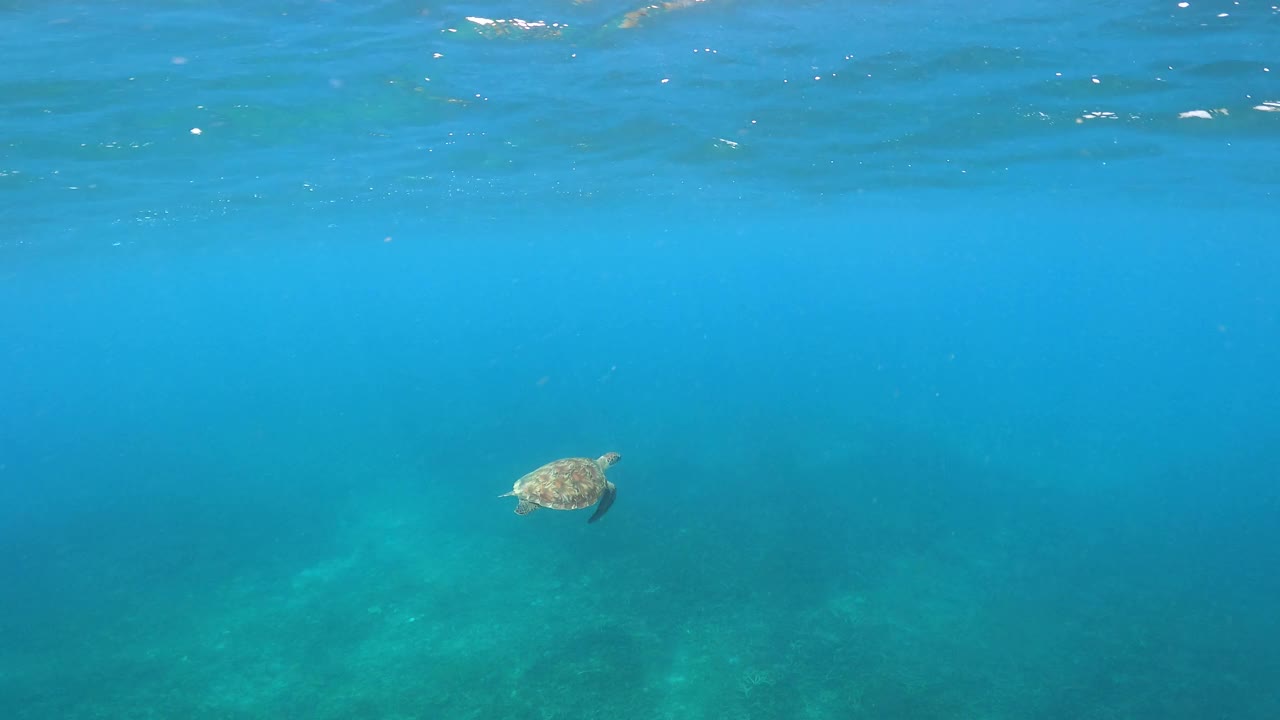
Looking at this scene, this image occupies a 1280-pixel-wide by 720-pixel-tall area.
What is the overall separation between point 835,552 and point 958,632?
3109 mm

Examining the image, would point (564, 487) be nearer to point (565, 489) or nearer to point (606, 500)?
point (565, 489)

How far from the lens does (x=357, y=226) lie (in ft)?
150

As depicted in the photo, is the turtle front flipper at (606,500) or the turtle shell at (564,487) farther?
the turtle shell at (564,487)

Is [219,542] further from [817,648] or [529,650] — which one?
[817,648]

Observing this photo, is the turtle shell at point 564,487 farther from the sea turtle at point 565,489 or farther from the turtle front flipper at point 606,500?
the turtle front flipper at point 606,500

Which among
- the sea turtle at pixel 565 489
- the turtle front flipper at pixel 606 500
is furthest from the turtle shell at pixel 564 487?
the turtle front flipper at pixel 606 500

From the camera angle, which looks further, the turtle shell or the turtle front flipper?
the turtle shell

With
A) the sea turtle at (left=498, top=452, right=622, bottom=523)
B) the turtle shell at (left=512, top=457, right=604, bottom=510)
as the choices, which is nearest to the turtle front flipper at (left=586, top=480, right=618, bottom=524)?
the sea turtle at (left=498, top=452, right=622, bottom=523)

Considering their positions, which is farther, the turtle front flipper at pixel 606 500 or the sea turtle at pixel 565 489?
the sea turtle at pixel 565 489

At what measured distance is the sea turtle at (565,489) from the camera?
11.7 metres

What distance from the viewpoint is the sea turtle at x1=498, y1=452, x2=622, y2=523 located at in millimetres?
11711

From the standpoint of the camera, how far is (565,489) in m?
11.8

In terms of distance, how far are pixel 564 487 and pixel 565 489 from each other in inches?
1.8

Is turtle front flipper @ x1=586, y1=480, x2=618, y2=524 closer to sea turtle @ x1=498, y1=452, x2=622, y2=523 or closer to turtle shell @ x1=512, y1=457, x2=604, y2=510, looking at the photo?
sea turtle @ x1=498, y1=452, x2=622, y2=523
